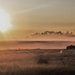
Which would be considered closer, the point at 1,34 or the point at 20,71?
the point at 20,71

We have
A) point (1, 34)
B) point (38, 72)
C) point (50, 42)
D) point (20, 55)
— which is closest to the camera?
point (38, 72)

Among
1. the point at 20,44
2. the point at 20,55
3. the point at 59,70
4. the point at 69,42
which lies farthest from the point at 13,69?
the point at 20,55

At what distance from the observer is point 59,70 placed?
6098 millimetres

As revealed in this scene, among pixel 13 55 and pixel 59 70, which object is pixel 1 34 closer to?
pixel 59 70

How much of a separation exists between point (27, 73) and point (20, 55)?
3.69m

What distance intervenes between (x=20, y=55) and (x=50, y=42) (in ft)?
7.61

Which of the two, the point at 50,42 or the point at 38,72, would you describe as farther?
the point at 50,42

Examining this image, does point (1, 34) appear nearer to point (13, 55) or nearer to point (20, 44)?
point (20, 44)

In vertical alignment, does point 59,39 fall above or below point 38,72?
above

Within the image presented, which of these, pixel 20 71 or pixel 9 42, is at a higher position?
pixel 9 42

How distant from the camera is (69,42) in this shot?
7.57 m

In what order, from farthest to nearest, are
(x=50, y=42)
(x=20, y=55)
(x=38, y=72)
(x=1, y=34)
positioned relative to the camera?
(x=20, y=55) < (x=50, y=42) < (x=1, y=34) < (x=38, y=72)

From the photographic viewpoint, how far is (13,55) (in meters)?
9.62

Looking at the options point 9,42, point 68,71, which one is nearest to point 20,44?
point 9,42
